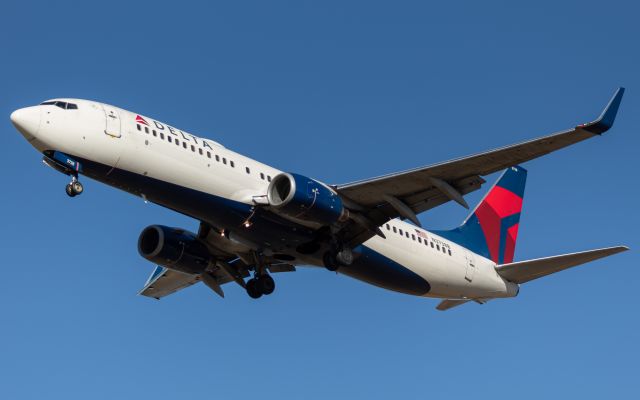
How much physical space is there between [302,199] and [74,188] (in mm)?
7138

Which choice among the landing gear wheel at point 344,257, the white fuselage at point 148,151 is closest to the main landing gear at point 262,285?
the white fuselage at point 148,151

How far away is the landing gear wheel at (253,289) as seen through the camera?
1448 inches

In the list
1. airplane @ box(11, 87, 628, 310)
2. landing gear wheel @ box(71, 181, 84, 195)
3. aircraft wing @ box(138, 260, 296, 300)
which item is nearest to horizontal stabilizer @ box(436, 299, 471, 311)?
airplane @ box(11, 87, 628, 310)

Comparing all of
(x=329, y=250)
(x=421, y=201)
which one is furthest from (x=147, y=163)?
(x=421, y=201)

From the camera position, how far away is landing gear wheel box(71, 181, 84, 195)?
30.5 meters

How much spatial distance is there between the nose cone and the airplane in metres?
0.03

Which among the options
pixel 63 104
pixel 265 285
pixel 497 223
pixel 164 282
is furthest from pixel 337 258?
pixel 497 223

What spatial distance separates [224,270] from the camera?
37.4 meters

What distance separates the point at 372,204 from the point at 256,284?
6.06 metres

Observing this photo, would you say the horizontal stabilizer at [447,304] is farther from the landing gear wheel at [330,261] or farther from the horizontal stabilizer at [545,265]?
the landing gear wheel at [330,261]

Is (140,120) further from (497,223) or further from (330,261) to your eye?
(497,223)

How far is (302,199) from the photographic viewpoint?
102 feet

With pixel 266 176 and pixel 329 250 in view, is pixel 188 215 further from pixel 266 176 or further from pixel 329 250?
pixel 329 250

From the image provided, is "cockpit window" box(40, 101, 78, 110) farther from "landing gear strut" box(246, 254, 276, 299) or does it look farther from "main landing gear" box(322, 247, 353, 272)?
"main landing gear" box(322, 247, 353, 272)
